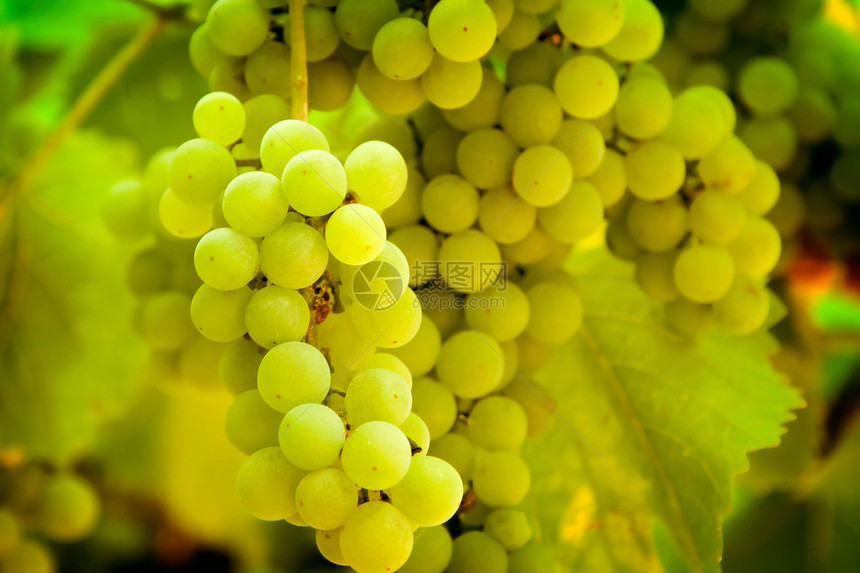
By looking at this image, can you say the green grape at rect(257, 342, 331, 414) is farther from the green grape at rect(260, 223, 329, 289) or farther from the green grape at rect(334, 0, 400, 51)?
the green grape at rect(334, 0, 400, 51)

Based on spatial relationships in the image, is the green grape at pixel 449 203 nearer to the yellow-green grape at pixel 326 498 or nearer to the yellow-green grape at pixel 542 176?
the yellow-green grape at pixel 542 176

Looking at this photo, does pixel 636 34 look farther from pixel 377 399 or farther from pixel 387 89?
pixel 377 399

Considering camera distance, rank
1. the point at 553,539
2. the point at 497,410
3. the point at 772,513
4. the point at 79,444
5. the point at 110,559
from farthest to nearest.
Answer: the point at 110,559 → the point at 772,513 → the point at 79,444 → the point at 553,539 → the point at 497,410

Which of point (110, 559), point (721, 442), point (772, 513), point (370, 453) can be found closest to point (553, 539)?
point (721, 442)

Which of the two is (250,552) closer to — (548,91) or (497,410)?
(497,410)

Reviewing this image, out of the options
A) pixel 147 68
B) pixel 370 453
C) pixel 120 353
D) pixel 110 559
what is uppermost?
pixel 370 453

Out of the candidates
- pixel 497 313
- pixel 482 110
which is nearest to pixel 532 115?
pixel 482 110

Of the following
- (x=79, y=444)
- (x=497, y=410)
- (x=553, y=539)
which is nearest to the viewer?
(x=497, y=410)
